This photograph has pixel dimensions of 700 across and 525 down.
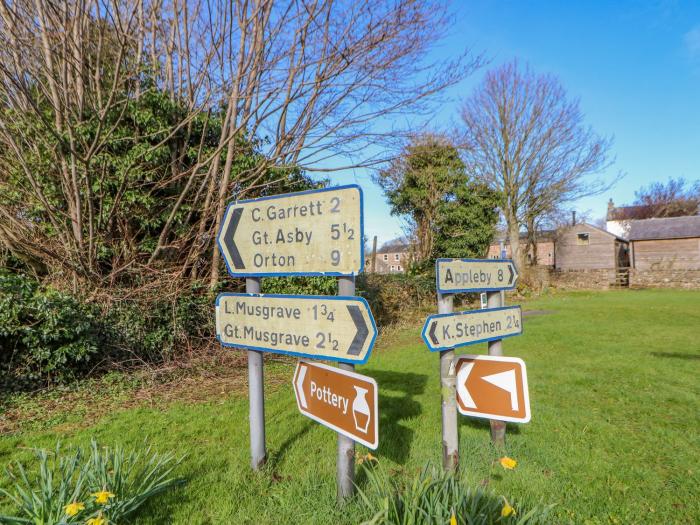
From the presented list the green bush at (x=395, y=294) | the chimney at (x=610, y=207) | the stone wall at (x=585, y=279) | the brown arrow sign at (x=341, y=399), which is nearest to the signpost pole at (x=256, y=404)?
the brown arrow sign at (x=341, y=399)

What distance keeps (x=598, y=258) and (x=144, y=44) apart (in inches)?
1492

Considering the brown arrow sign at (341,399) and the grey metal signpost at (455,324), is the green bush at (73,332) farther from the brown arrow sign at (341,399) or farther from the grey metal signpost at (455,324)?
the grey metal signpost at (455,324)

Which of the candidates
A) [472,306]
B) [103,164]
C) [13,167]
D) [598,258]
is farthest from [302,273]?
[598,258]

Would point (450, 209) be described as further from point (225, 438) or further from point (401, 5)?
point (225, 438)

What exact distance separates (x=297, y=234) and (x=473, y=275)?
1.49m

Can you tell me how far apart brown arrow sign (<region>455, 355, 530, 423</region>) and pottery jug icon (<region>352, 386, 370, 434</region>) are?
1.20 meters

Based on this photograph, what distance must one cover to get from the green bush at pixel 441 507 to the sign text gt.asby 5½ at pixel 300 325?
29.6 inches

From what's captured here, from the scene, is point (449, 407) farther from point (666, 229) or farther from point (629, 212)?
point (629, 212)

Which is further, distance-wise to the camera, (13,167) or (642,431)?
(13,167)

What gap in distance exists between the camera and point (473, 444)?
364 cm

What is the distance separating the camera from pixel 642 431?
13.3 ft

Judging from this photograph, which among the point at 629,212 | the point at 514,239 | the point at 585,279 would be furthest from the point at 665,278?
the point at 629,212

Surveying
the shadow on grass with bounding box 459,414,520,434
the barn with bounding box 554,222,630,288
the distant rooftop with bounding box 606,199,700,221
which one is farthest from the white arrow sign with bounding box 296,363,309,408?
the distant rooftop with bounding box 606,199,700,221

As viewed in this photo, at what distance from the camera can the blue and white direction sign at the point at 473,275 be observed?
9.25 ft
